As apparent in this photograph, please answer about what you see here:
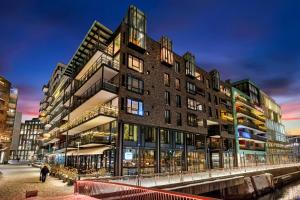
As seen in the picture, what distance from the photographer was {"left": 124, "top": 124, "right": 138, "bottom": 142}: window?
2933 centimetres

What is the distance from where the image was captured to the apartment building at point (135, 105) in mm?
29453

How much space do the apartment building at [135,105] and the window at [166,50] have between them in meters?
0.18

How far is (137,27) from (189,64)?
49.4ft

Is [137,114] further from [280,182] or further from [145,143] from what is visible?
[280,182]

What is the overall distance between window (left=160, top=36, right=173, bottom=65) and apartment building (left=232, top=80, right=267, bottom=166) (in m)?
29.6

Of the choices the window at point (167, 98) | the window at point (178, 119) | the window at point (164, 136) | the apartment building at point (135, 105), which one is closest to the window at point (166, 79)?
the apartment building at point (135, 105)

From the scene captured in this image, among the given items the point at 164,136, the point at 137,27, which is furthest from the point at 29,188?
the point at 137,27

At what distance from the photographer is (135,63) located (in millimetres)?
33312

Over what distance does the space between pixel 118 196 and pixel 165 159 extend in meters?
23.6

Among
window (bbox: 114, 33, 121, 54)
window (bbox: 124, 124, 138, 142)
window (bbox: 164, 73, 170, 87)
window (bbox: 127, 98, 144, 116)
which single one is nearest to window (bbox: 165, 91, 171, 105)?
window (bbox: 164, 73, 170, 87)

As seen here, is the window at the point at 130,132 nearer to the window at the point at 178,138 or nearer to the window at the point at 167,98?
the window at the point at 167,98

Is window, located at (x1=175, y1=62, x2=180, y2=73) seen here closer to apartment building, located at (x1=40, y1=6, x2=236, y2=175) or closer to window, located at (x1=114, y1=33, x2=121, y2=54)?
apartment building, located at (x1=40, y1=6, x2=236, y2=175)

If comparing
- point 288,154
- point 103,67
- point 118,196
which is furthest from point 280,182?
point 288,154

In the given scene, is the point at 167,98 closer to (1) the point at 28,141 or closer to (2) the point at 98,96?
(2) the point at 98,96
